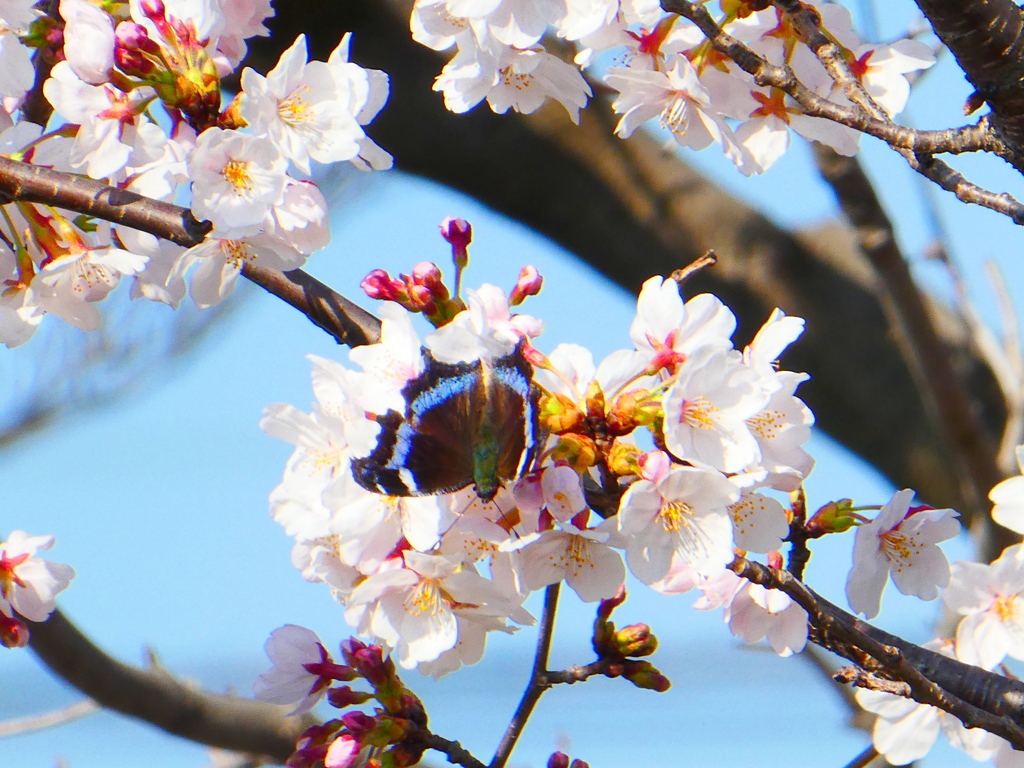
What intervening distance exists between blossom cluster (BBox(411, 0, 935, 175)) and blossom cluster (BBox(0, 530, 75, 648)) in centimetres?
70

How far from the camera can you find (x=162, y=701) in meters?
1.55

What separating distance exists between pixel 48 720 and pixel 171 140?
130 centimetres

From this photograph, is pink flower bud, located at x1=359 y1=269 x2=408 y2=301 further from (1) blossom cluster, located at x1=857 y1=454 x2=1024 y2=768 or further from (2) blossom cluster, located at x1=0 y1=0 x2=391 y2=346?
(1) blossom cluster, located at x1=857 y1=454 x2=1024 y2=768

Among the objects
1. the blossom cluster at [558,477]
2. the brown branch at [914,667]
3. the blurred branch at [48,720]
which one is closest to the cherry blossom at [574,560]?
the blossom cluster at [558,477]

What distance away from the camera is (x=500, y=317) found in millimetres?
858

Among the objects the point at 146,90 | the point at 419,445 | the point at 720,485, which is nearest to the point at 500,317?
the point at 419,445

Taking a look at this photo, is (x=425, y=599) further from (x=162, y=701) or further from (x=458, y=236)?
(x=162, y=701)

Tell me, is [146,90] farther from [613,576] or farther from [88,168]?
[613,576]

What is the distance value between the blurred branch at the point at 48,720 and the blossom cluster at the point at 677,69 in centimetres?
124

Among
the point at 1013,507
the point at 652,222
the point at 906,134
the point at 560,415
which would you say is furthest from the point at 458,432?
the point at 652,222

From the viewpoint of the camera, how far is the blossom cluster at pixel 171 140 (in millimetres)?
833

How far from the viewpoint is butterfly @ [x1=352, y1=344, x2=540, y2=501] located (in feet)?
2.52

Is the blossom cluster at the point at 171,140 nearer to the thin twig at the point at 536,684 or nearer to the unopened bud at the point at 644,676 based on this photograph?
the thin twig at the point at 536,684

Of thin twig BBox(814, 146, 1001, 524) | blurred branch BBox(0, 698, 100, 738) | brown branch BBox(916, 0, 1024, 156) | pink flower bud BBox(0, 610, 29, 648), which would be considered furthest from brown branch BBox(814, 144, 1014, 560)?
blurred branch BBox(0, 698, 100, 738)
